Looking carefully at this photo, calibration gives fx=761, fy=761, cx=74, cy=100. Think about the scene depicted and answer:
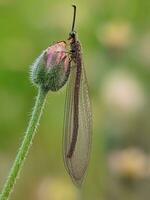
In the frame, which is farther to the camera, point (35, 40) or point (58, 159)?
point (35, 40)

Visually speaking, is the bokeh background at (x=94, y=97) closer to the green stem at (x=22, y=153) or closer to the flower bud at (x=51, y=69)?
the flower bud at (x=51, y=69)

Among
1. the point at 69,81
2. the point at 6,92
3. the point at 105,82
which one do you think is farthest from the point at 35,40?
the point at 69,81

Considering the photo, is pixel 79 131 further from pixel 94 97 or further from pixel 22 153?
pixel 94 97

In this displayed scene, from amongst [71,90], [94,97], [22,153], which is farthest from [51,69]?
[94,97]

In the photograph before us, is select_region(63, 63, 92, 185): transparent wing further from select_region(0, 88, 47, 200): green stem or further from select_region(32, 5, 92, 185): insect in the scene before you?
select_region(0, 88, 47, 200): green stem

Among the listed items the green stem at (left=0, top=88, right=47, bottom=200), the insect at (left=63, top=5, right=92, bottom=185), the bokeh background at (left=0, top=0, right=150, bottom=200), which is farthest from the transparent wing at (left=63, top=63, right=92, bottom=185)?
the bokeh background at (left=0, top=0, right=150, bottom=200)

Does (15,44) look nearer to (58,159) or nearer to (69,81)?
(58,159)
